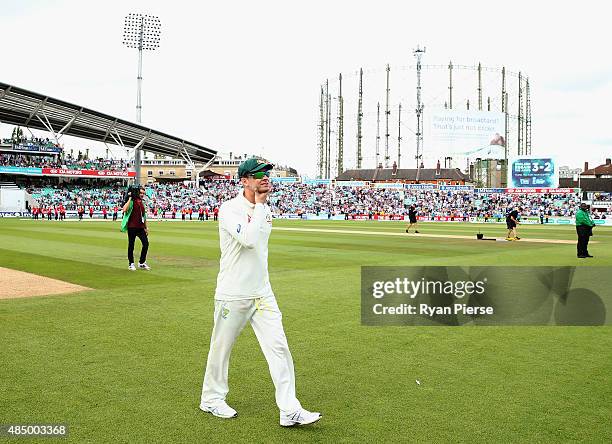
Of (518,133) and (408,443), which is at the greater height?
(518,133)

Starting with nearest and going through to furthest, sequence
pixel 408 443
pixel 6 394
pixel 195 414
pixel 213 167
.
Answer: pixel 408 443, pixel 195 414, pixel 6 394, pixel 213 167

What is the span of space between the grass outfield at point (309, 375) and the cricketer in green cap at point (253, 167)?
2020 millimetres

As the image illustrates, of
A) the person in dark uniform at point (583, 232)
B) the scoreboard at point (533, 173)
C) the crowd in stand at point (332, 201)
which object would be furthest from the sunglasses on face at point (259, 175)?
the scoreboard at point (533, 173)

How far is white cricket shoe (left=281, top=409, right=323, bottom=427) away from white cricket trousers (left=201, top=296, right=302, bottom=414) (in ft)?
0.14

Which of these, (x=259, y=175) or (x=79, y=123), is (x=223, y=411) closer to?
(x=259, y=175)

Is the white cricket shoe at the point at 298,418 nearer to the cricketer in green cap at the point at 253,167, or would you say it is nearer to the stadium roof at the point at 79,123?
the cricketer in green cap at the point at 253,167

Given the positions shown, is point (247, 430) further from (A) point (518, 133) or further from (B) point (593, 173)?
(B) point (593, 173)

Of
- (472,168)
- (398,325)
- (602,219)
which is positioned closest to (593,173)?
(472,168)

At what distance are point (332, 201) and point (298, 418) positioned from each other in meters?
72.6

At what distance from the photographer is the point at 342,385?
5.54m

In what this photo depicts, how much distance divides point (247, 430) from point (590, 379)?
11.6 ft

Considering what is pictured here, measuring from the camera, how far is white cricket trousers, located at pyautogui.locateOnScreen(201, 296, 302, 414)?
4516 mm

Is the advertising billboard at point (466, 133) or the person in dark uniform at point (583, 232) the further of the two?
the advertising billboard at point (466, 133)

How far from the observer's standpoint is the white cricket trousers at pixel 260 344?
452cm
